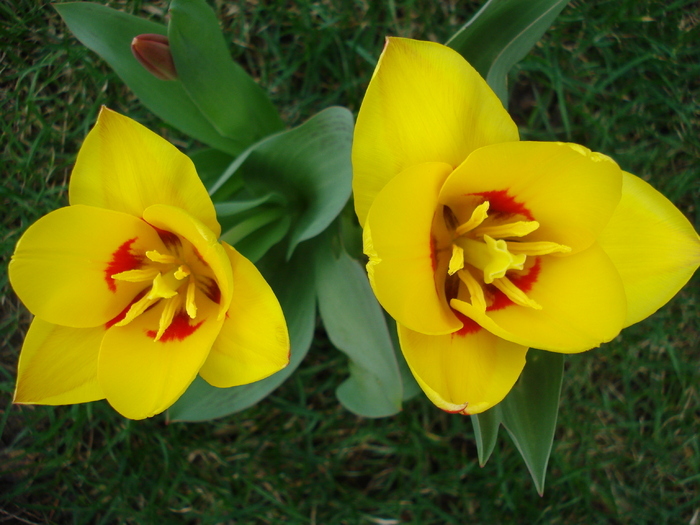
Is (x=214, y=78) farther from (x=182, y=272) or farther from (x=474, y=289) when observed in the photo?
(x=474, y=289)

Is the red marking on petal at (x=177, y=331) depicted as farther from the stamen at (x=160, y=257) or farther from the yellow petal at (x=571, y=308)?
the yellow petal at (x=571, y=308)

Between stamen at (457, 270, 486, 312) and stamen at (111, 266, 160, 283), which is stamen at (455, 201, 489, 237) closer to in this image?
stamen at (457, 270, 486, 312)

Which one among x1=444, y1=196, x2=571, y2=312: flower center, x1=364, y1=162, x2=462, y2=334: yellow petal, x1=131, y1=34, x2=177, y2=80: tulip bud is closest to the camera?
x1=364, y1=162, x2=462, y2=334: yellow petal

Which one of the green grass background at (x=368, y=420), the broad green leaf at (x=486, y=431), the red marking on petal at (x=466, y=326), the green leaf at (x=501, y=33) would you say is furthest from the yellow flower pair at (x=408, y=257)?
the green grass background at (x=368, y=420)

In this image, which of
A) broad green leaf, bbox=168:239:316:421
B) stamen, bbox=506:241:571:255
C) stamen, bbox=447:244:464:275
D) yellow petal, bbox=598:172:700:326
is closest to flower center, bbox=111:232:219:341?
broad green leaf, bbox=168:239:316:421

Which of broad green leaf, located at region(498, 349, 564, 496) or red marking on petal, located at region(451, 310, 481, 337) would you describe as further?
broad green leaf, located at region(498, 349, 564, 496)

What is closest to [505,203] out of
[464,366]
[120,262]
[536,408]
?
[464,366]

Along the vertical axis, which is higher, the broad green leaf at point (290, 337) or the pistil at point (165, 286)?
the pistil at point (165, 286)
